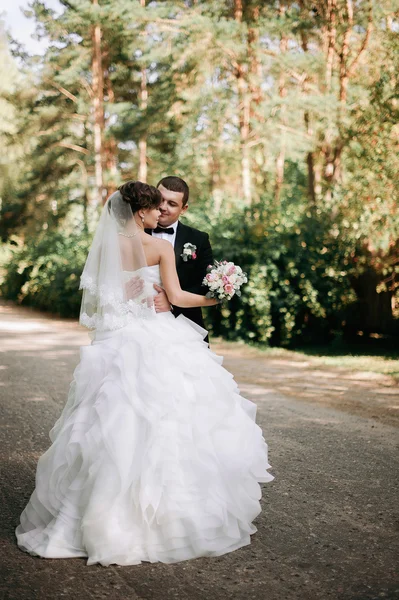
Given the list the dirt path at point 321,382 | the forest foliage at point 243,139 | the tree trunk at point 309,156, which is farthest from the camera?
the tree trunk at point 309,156

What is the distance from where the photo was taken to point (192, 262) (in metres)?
5.01

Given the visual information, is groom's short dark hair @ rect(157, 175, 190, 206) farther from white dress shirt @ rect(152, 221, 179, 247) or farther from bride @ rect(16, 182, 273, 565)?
bride @ rect(16, 182, 273, 565)

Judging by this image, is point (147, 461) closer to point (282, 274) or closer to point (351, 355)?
point (351, 355)

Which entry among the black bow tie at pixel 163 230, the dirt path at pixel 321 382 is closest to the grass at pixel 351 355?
the dirt path at pixel 321 382

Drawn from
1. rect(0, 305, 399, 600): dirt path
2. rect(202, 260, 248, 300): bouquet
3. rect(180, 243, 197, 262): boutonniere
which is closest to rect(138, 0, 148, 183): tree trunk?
rect(0, 305, 399, 600): dirt path

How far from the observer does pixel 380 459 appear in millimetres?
5516

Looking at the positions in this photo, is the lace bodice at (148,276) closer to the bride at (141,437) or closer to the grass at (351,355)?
the bride at (141,437)

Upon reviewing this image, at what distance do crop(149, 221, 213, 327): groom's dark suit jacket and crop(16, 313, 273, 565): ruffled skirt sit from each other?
85cm

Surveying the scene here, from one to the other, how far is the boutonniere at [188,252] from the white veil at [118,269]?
793 mm

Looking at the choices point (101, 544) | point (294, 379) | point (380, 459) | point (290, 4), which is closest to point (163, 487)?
point (101, 544)

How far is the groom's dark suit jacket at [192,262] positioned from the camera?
16.3ft

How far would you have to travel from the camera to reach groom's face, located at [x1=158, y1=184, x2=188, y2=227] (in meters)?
4.61

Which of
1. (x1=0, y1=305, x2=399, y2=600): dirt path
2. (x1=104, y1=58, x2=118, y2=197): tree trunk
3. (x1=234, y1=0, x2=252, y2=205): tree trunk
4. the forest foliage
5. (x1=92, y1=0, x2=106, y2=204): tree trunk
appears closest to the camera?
(x1=0, y1=305, x2=399, y2=600): dirt path

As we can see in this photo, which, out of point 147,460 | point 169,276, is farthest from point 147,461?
point 169,276
